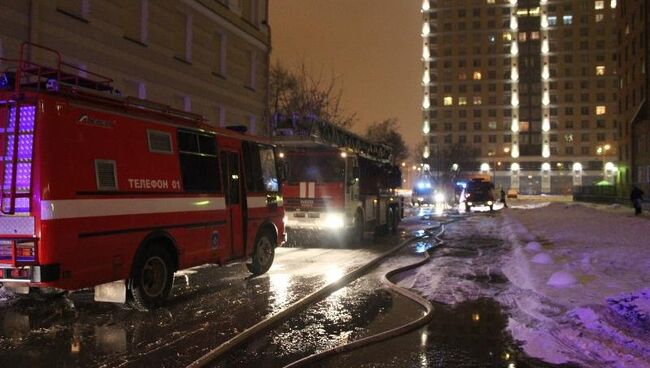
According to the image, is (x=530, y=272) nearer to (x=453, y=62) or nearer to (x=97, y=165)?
(x=97, y=165)

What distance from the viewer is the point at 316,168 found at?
17.0 metres

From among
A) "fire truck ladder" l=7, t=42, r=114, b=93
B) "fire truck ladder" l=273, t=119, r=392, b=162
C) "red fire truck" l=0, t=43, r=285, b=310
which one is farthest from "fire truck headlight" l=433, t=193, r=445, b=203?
"fire truck ladder" l=7, t=42, r=114, b=93

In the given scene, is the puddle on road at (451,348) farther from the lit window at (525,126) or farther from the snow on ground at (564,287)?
the lit window at (525,126)

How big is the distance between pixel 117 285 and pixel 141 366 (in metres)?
2.49

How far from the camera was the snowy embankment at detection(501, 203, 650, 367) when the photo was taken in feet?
21.4

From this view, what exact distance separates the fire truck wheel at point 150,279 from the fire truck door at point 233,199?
1.84 metres

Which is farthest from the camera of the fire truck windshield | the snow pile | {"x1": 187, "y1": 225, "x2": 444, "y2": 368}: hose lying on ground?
the fire truck windshield

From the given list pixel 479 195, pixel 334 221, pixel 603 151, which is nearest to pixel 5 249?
pixel 334 221

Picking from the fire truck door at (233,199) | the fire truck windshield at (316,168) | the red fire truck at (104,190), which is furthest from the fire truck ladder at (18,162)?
the fire truck windshield at (316,168)

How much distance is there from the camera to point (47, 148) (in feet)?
22.4

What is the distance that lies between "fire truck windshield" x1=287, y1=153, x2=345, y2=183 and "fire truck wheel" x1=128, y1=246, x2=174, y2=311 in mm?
8344

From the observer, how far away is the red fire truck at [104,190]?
6832 mm

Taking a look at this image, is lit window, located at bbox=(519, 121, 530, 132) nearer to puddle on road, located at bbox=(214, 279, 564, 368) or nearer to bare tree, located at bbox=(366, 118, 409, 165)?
bare tree, located at bbox=(366, 118, 409, 165)

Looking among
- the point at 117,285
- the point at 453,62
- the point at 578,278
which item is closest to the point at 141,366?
the point at 117,285
